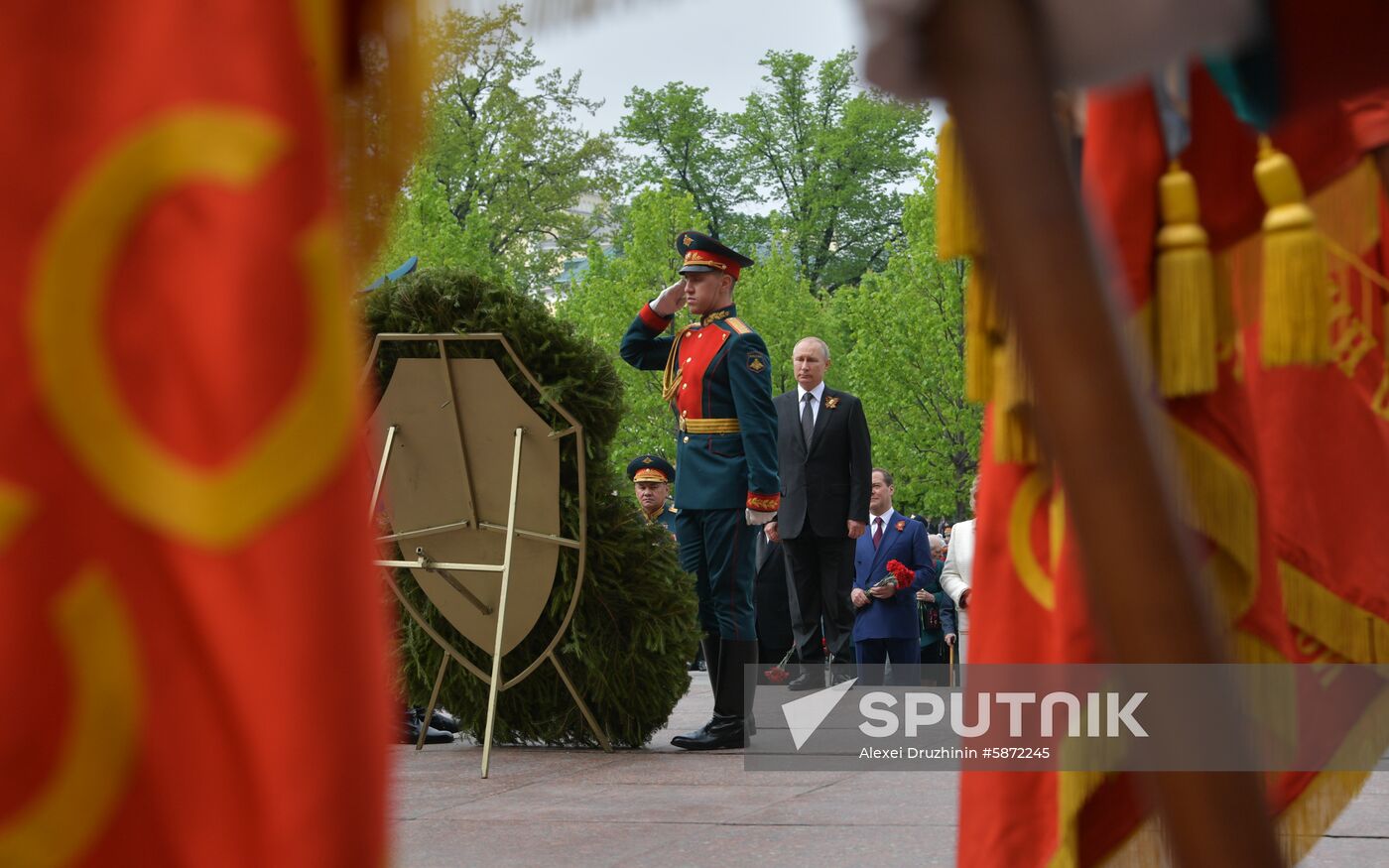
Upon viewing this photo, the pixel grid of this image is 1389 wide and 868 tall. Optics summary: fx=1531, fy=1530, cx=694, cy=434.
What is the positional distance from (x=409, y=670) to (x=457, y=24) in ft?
17.3

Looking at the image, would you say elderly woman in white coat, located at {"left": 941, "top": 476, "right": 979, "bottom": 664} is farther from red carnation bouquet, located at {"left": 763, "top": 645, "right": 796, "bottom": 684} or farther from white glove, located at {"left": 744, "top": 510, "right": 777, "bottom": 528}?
white glove, located at {"left": 744, "top": 510, "right": 777, "bottom": 528}

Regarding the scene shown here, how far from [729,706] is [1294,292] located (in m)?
4.73

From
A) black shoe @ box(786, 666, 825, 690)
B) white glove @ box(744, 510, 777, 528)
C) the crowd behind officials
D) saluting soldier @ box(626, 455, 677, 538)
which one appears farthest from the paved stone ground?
saluting soldier @ box(626, 455, 677, 538)

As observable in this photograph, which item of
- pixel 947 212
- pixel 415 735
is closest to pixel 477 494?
pixel 415 735

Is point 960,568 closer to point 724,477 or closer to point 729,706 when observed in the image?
point 724,477

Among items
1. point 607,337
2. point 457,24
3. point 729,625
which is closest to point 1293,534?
point 457,24

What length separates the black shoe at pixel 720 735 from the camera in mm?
5941

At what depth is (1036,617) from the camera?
177 centimetres

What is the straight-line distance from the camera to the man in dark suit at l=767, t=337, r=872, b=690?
9148 mm

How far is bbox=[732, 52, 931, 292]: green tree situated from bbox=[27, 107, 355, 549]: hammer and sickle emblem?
3179 centimetres

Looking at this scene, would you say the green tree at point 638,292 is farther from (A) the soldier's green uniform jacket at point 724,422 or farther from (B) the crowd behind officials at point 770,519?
(A) the soldier's green uniform jacket at point 724,422

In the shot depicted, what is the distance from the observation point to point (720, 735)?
6.00m

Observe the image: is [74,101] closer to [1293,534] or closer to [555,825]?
[1293,534]

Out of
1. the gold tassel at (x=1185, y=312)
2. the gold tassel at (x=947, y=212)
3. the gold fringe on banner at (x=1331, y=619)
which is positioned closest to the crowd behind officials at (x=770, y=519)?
the gold fringe on banner at (x=1331, y=619)
